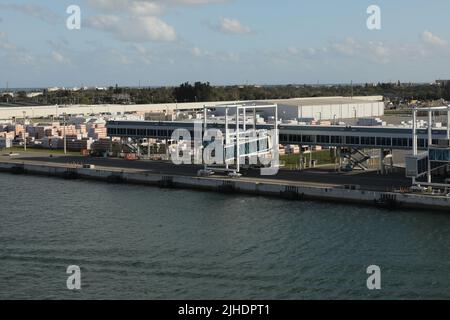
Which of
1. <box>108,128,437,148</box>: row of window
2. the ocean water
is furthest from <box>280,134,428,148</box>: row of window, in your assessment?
the ocean water

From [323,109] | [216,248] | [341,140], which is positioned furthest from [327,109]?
[216,248]

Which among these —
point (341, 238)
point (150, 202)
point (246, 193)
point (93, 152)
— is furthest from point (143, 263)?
point (93, 152)

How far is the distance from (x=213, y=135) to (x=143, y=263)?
11026 mm

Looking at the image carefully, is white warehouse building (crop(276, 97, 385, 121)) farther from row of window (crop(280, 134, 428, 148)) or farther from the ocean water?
the ocean water

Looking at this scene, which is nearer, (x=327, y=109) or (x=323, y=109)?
(x=323, y=109)

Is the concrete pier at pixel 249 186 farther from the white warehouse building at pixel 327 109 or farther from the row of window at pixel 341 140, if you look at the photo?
the white warehouse building at pixel 327 109

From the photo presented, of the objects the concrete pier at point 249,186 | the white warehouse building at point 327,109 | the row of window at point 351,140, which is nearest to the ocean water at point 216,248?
the concrete pier at point 249,186

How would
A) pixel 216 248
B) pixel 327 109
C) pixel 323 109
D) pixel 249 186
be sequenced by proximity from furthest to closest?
pixel 327 109 → pixel 323 109 → pixel 249 186 → pixel 216 248

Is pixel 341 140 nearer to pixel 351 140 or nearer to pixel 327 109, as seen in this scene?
pixel 351 140

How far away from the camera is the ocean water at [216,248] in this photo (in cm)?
1173

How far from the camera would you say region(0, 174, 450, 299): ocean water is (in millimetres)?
11734

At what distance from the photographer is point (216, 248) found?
47.2ft

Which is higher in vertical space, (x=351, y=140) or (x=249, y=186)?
(x=351, y=140)

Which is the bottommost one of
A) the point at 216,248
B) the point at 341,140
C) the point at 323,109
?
the point at 216,248
